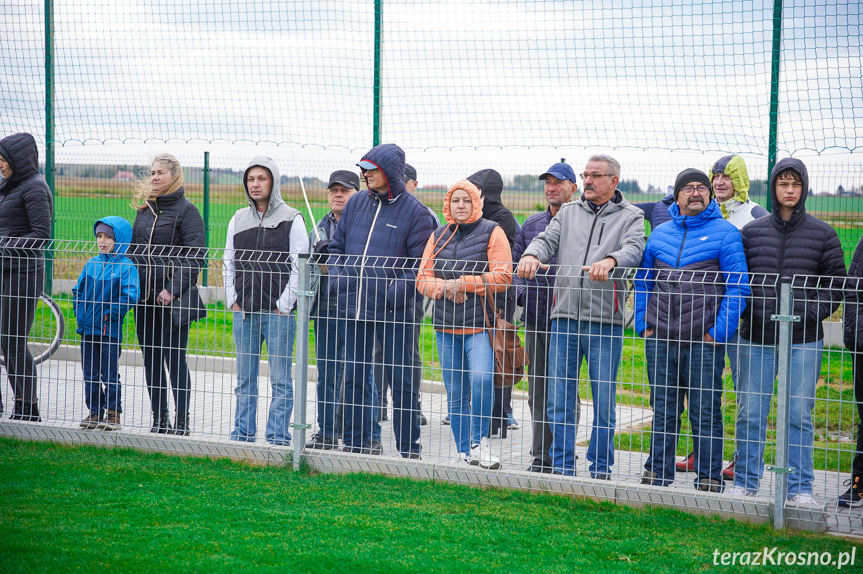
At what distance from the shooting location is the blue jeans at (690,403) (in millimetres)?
4609

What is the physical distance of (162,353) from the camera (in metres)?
5.59

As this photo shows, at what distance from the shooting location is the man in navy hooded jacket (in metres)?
5.09

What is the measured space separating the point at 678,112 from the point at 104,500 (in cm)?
476

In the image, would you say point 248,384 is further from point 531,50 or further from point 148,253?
point 531,50

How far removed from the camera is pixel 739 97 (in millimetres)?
6086

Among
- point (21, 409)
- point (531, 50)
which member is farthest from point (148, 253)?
point (531, 50)

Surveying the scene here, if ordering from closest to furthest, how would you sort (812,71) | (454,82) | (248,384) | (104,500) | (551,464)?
1. (104,500)
2. (551,464)
3. (248,384)
4. (812,71)
5. (454,82)

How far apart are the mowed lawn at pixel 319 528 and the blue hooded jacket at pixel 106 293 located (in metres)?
0.99

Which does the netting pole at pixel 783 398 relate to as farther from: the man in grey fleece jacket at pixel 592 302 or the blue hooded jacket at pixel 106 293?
the blue hooded jacket at pixel 106 293

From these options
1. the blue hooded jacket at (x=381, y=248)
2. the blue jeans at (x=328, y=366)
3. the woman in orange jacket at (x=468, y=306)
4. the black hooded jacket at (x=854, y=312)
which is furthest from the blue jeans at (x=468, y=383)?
the black hooded jacket at (x=854, y=312)

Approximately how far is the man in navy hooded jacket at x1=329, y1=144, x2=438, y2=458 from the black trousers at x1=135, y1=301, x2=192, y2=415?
1222 millimetres

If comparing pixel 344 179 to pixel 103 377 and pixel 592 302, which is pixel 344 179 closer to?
pixel 103 377

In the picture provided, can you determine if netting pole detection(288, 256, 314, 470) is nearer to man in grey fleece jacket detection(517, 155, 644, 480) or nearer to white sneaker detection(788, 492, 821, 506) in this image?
man in grey fleece jacket detection(517, 155, 644, 480)

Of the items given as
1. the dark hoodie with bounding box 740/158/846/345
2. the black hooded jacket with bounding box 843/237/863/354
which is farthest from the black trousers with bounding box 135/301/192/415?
Result: the black hooded jacket with bounding box 843/237/863/354
